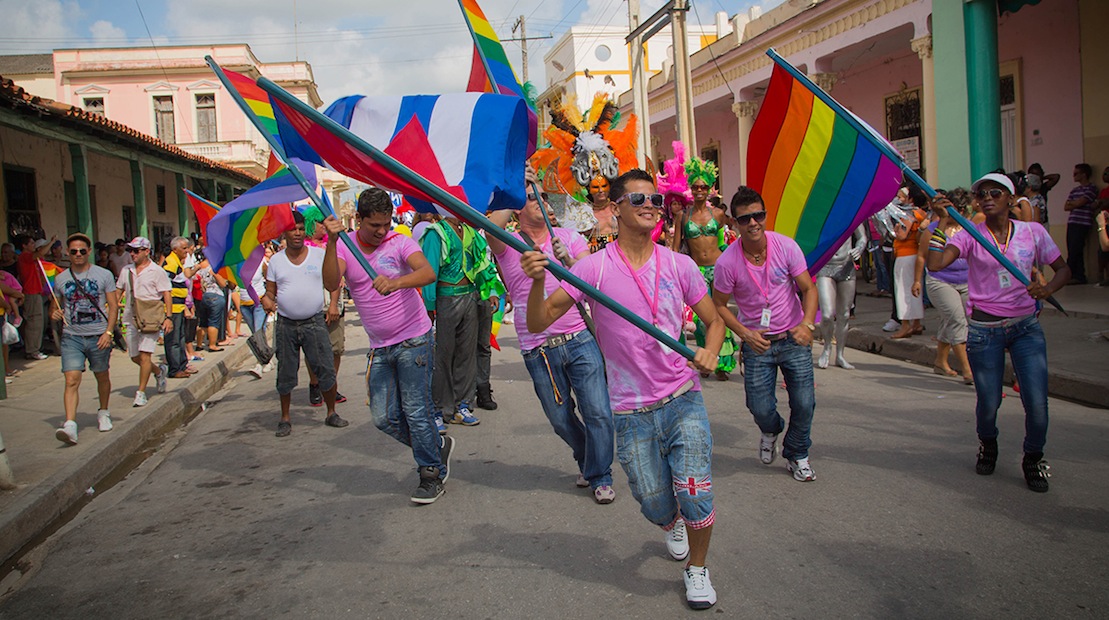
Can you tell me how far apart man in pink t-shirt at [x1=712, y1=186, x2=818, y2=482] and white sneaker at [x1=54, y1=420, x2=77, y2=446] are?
553cm

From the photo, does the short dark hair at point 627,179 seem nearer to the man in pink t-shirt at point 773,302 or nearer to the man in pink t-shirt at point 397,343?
the man in pink t-shirt at point 773,302

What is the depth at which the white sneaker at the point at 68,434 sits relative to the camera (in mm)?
7332

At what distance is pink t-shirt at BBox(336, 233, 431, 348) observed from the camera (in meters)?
5.48

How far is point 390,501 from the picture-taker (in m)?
5.49

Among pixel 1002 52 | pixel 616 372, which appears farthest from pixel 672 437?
pixel 1002 52

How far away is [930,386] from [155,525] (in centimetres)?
652

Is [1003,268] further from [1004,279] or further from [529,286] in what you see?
[529,286]

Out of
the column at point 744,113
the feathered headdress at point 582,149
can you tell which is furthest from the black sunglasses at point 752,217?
the column at point 744,113

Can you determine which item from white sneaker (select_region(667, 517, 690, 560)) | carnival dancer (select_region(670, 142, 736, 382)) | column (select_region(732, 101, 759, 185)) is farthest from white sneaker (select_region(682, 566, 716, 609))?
column (select_region(732, 101, 759, 185))

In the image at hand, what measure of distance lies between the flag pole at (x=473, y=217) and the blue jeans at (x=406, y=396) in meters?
1.85

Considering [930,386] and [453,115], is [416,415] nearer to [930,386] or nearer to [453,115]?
[453,115]

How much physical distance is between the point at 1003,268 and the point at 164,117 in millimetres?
40399

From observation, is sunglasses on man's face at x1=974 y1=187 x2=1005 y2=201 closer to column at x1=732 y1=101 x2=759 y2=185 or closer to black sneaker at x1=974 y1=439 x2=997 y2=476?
black sneaker at x1=974 y1=439 x2=997 y2=476

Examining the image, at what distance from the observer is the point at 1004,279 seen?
503cm
